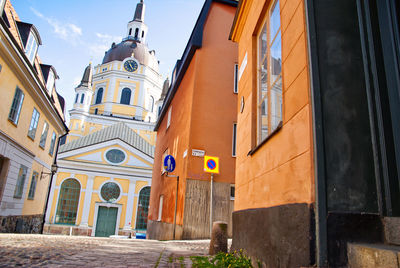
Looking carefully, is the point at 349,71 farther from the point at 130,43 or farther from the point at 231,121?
the point at 130,43

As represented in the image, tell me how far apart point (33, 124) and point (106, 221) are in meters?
18.6

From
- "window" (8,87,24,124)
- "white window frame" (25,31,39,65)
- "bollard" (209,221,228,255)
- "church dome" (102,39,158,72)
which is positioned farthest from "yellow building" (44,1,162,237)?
"bollard" (209,221,228,255)

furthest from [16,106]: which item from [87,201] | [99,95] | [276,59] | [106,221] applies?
[99,95]

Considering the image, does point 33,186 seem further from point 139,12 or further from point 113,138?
point 139,12

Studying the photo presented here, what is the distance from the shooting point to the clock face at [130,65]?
5491cm

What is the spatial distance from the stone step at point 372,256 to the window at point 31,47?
14354mm

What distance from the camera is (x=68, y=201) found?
100 feet

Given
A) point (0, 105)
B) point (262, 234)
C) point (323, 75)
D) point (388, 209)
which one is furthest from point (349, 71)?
point (0, 105)

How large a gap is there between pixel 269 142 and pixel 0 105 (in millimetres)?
10699

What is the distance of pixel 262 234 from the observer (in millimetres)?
3230

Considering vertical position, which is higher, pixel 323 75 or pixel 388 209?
pixel 323 75

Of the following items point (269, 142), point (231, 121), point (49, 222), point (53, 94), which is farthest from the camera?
point (49, 222)

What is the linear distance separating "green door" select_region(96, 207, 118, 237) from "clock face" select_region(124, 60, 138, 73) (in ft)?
99.6

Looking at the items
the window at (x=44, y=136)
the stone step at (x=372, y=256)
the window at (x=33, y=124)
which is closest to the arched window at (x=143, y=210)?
the window at (x=44, y=136)
